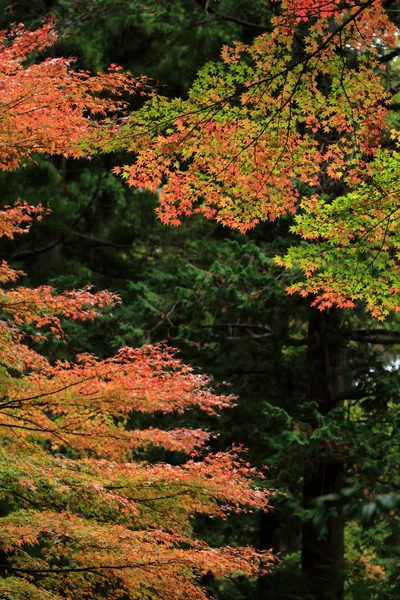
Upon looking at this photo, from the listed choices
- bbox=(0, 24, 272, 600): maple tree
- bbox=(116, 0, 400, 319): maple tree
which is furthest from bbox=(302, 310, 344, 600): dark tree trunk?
bbox=(116, 0, 400, 319): maple tree

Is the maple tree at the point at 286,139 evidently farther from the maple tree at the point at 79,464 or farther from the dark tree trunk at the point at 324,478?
the dark tree trunk at the point at 324,478

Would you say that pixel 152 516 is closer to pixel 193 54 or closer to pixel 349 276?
pixel 349 276

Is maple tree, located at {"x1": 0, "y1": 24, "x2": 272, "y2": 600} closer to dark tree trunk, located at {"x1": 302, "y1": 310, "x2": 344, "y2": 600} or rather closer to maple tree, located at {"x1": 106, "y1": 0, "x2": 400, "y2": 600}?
maple tree, located at {"x1": 106, "y1": 0, "x2": 400, "y2": 600}

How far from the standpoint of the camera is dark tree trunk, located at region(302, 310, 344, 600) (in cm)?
1063

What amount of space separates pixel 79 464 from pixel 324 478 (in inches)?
232

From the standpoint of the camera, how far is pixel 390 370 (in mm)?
10898

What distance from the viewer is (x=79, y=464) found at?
20.2 feet

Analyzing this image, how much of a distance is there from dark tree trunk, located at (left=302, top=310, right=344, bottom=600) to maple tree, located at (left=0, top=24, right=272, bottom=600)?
3.93 m

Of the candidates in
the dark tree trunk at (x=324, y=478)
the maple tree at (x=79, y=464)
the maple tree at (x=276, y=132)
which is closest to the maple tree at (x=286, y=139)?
the maple tree at (x=276, y=132)

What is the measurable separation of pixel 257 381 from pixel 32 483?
8100 millimetres

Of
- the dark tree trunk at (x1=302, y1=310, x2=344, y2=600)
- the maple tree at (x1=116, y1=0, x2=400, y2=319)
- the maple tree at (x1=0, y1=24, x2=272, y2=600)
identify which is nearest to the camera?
the maple tree at (x1=116, y1=0, x2=400, y2=319)

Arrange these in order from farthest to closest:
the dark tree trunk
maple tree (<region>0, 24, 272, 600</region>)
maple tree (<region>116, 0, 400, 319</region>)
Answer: the dark tree trunk
maple tree (<region>0, 24, 272, 600</region>)
maple tree (<region>116, 0, 400, 319</region>)

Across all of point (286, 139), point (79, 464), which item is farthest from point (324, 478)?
point (286, 139)

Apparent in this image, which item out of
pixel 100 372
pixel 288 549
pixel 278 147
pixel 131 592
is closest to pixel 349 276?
pixel 278 147
